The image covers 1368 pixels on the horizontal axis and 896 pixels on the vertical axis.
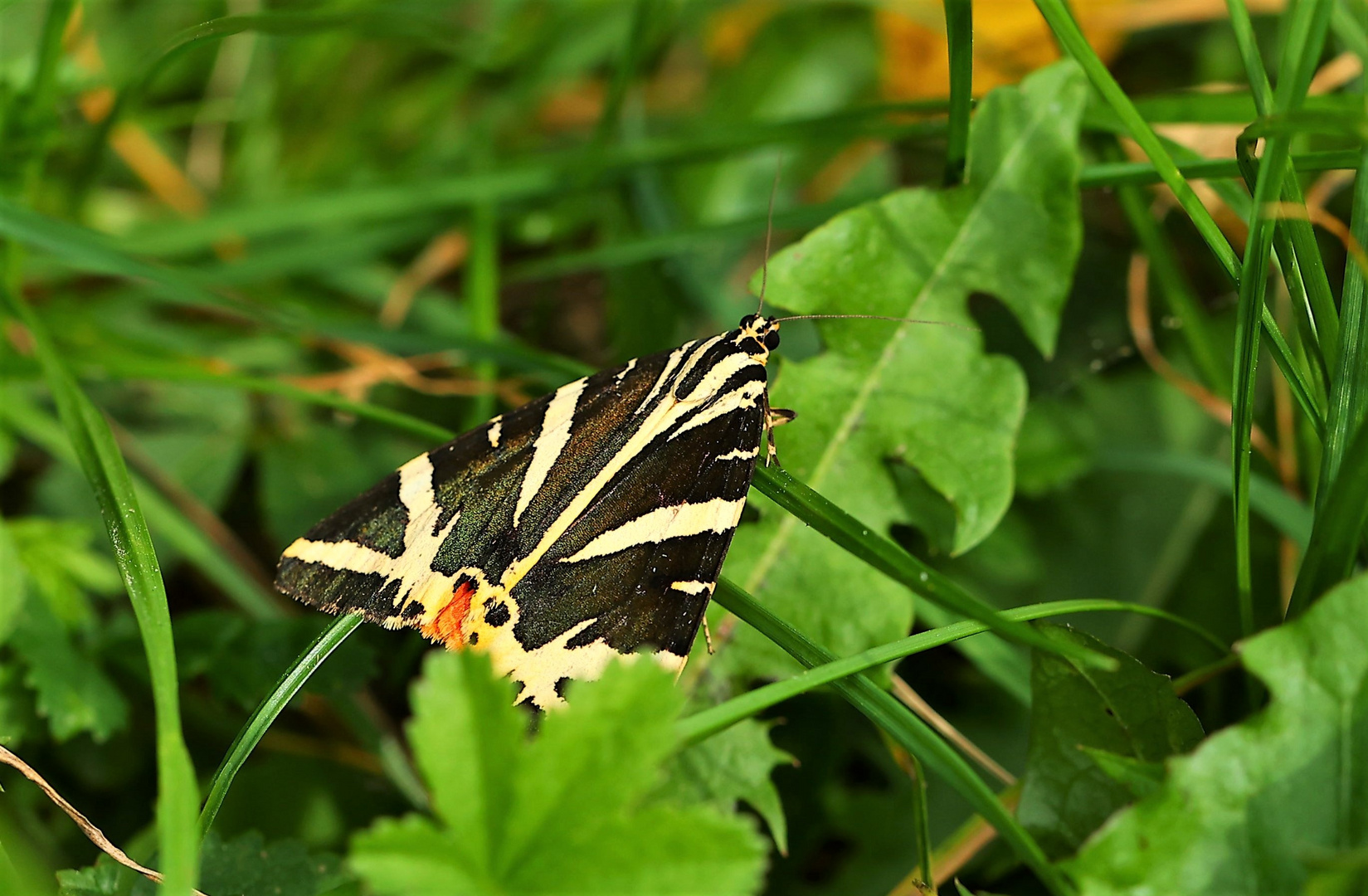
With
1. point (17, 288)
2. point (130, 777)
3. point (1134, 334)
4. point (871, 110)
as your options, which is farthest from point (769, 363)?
point (17, 288)

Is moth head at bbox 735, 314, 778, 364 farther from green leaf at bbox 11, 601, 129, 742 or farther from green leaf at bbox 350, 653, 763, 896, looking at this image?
green leaf at bbox 11, 601, 129, 742

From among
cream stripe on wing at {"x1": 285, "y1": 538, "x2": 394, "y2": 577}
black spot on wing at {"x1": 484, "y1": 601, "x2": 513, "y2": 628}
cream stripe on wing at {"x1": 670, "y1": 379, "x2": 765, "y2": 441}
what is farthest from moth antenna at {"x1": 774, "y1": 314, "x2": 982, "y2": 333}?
cream stripe on wing at {"x1": 285, "y1": 538, "x2": 394, "y2": 577}

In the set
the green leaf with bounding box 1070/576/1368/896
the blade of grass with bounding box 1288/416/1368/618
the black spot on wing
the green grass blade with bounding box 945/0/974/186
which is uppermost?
the green grass blade with bounding box 945/0/974/186

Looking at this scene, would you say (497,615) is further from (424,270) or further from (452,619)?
(424,270)

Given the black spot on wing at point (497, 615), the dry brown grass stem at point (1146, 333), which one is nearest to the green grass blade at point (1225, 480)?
the dry brown grass stem at point (1146, 333)

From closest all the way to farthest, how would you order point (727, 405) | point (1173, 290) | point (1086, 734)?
point (1086, 734)
point (727, 405)
point (1173, 290)

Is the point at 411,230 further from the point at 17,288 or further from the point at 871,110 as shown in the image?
the point at 871,110

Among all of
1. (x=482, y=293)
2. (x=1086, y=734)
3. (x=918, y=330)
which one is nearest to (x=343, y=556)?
(x=482, y=293)
